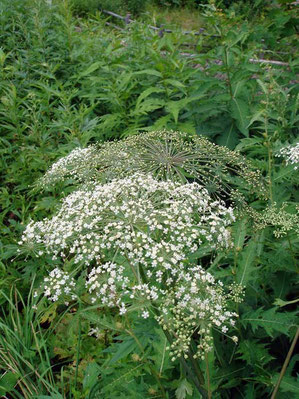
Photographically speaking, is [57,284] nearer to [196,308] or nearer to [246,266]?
Answer: [196,308]

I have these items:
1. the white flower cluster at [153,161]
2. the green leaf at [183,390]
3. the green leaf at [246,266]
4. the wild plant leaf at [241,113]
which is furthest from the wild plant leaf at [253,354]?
the wild plant leaf at [241,113]

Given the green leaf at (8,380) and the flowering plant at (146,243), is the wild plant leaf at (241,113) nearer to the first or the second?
the flowering plant at (146,243)

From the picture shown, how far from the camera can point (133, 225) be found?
2.11m

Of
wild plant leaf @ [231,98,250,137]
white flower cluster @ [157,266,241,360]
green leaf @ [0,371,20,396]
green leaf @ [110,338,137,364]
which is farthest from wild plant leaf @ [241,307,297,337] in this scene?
wild plant leaf @ [231,98,250,137]

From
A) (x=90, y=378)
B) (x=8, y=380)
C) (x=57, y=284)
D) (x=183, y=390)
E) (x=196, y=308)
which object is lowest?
(x=8, y=380)

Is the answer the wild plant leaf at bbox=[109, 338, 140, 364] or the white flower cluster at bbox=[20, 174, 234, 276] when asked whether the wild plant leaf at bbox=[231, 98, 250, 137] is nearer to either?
the white flower cluster at bbox=[20, 174, 234, 276]

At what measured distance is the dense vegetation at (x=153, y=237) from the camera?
2100 mm

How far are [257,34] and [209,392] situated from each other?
182 inches

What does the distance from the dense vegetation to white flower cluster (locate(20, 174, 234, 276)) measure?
1 centimetres

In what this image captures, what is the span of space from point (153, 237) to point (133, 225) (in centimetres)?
13

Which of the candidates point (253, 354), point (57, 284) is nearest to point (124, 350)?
point (57, 284)

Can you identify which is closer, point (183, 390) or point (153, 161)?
point (183, 390)

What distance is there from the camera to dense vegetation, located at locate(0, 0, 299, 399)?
2.10 meters

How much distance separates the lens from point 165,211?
211 cm
